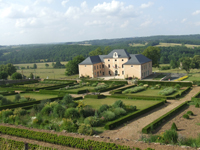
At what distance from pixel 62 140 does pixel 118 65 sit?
3798cm

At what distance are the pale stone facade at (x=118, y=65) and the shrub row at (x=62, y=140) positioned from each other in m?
32.3

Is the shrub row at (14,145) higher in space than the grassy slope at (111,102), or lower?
higher

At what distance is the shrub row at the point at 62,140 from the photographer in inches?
456

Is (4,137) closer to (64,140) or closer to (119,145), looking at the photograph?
(64,140)

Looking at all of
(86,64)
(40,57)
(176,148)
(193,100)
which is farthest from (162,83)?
(40,57)

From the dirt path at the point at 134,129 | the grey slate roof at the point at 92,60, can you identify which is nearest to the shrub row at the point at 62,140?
the dirt path at the point at 134,129

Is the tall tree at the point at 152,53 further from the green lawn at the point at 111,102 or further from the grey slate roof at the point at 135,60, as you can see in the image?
the green lawn at the point at 111,102

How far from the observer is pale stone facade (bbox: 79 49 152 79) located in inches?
1750

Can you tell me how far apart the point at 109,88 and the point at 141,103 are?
10489mm

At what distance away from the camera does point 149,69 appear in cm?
4919

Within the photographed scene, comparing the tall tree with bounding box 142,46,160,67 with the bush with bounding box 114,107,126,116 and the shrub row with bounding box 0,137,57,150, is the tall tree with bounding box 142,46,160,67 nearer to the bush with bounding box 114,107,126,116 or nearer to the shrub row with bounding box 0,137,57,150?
the bush with bounding box 114,107,126,116

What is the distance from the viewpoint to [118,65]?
49.7 meters

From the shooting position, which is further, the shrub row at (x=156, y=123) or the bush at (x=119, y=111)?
the bush at (x=119, y=111)

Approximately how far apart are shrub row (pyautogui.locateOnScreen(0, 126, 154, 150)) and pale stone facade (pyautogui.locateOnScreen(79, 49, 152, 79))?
3229cm
